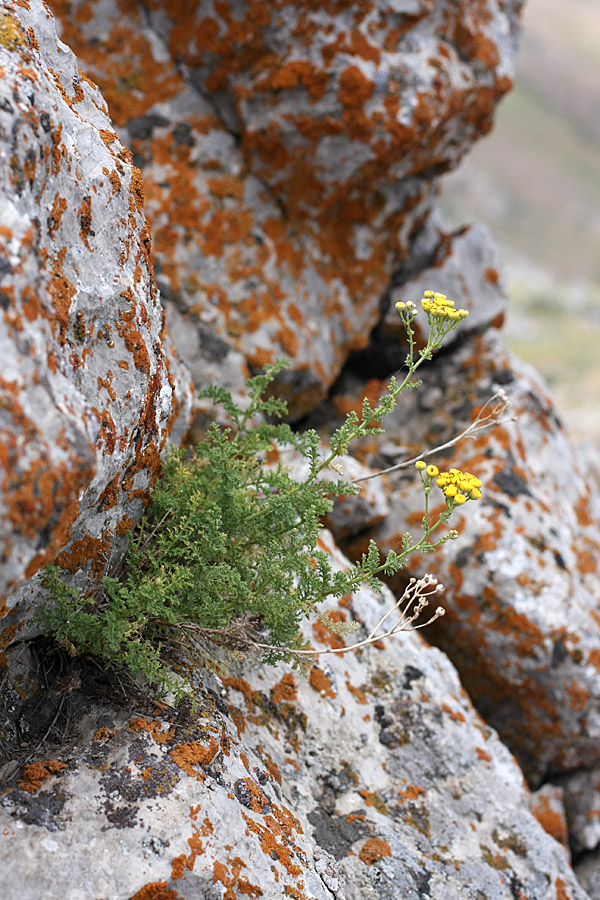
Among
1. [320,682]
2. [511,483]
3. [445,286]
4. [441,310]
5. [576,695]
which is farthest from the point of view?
[445,286]

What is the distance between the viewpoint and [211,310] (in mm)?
5988

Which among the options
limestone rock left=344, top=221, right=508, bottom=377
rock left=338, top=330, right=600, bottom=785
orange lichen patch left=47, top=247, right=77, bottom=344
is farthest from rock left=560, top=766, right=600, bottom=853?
orange lichen patch left=47, top=247, right=77, bottom=344

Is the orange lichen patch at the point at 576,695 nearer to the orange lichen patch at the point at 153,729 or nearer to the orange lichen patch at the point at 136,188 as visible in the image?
the orange lichen patch at the point at 153,729

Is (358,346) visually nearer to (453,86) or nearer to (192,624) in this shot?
(453,86)

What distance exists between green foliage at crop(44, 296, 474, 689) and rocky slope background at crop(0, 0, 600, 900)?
18cm

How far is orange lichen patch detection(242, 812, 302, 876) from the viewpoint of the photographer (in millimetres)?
2809

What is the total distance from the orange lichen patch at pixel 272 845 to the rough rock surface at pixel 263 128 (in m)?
3.70

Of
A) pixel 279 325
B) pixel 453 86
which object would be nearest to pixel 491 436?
pixel 279 325

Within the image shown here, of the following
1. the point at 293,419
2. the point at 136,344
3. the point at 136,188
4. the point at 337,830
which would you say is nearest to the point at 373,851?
the point at 337,830

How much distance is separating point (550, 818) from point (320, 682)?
8.28 ft

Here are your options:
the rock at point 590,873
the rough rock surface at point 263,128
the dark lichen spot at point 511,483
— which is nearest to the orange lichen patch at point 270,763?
the rock at point 590,873

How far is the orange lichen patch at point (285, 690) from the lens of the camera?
153 inches

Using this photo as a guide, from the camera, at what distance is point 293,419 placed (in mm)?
6746

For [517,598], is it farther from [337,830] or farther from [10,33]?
[10,33]
